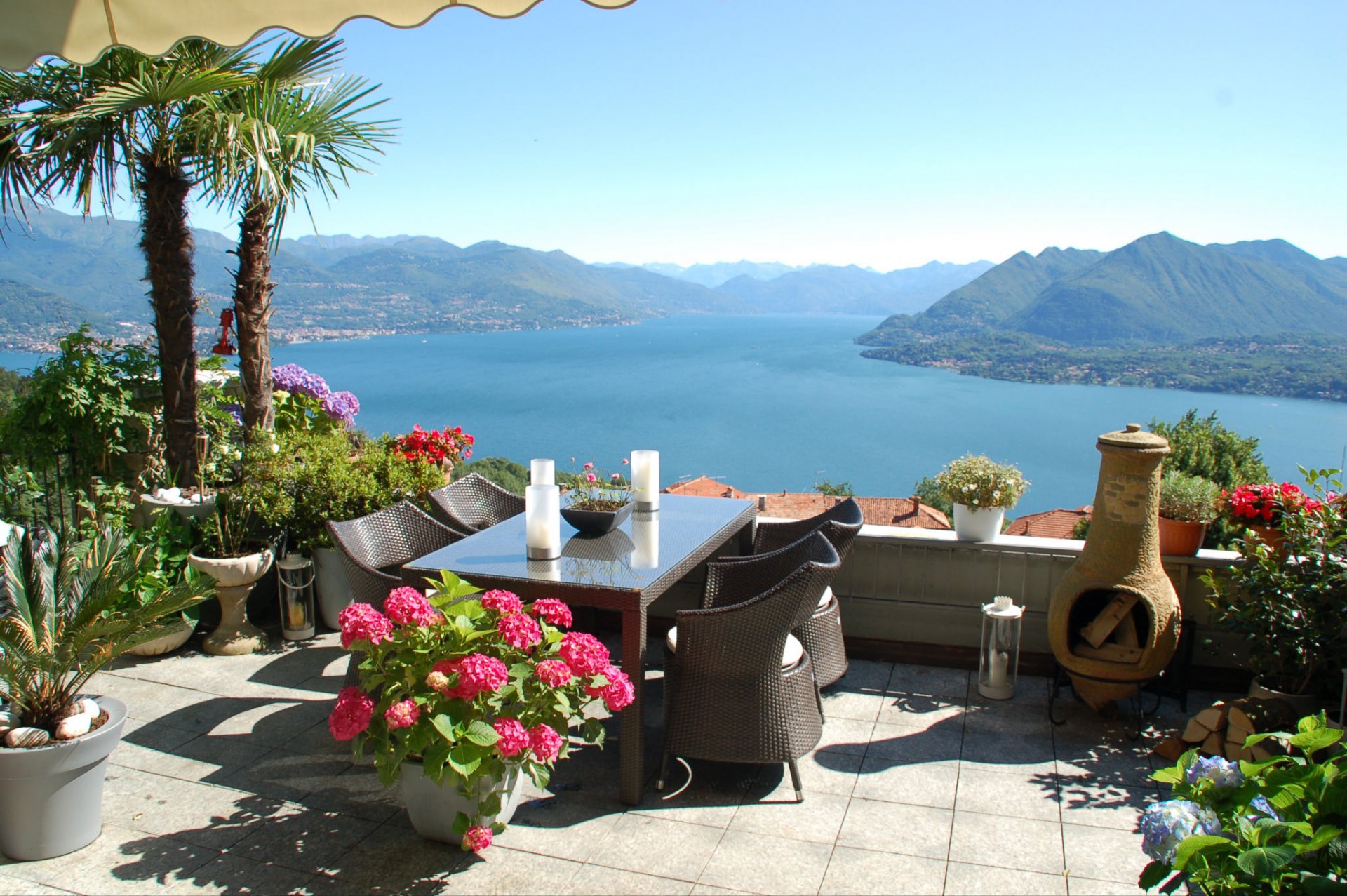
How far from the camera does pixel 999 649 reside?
362 cm

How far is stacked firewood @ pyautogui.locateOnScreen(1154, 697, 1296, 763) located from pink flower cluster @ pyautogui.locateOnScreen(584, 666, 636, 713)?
1962 millimetres

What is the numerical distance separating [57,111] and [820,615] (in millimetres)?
4234

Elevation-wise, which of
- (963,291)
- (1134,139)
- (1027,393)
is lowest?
(1027,393)

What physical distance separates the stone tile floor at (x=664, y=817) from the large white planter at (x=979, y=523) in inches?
30.0

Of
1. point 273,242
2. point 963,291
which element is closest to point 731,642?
point 273,242

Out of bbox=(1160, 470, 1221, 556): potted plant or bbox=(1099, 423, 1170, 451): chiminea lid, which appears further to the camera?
bbox=(1160, 470, 1221, 556): potted plant

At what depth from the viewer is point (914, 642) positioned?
4.09 meters

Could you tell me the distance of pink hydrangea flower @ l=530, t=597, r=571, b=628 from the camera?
2.50m

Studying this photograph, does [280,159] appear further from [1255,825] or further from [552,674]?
[1255,825]

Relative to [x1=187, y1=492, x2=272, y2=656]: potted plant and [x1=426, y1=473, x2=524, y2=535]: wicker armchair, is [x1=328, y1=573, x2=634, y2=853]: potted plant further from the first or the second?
[x1=187, y1=492, x2=272, y2=656]: potted plant

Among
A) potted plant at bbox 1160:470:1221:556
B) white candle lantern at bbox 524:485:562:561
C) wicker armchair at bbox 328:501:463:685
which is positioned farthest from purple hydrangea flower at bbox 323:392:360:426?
potted plant at bbox 1160:470:1221:556

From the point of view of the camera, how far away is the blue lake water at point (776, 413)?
174ft

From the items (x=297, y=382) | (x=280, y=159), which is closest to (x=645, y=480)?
(x=280, y=159)

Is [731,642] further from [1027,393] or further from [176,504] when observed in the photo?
[1027,393]
